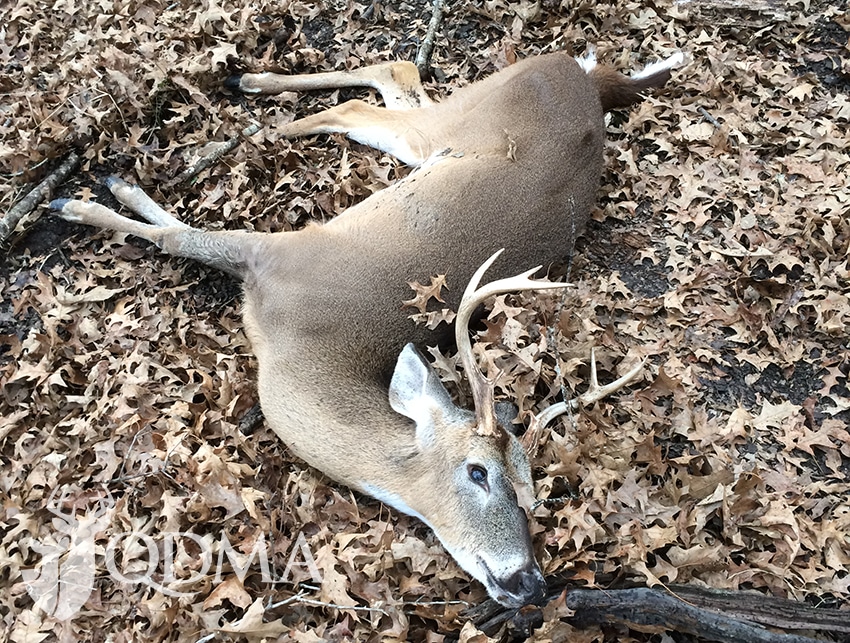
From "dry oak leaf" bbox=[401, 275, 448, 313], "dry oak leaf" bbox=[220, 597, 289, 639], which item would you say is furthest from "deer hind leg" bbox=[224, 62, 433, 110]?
"dry oak leaf" bbox=[220, 597, 289, 639]

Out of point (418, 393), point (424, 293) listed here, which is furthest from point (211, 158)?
point (418, 393)

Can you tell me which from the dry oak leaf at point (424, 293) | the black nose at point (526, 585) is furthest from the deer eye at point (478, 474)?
the dry oak leaf at point (424, 293)

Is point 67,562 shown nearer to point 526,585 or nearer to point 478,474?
point 478,474

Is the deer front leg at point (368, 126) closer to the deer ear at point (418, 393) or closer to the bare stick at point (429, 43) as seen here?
the bare stick at point (429, 43)

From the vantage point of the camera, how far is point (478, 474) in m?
3.62

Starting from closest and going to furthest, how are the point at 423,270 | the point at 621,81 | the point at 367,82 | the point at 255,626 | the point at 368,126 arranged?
the point at 255,626 → the point at 423,270 → the point at 621,81 → the point at 368,126 → the point at 367,82

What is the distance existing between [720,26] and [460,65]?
2615mm

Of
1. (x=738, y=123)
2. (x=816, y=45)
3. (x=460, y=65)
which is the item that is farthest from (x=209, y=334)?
(x=816, y=45)

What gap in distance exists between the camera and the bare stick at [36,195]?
4.98 meters

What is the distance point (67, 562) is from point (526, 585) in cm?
244

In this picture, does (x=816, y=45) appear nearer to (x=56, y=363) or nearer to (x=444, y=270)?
(x=444, y=270)

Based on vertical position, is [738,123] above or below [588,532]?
above

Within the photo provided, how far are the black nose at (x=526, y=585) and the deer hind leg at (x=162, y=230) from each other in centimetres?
272

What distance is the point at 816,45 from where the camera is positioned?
648cm
